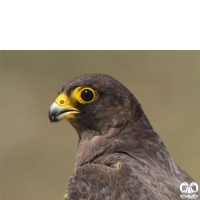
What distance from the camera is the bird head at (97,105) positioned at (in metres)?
3.32

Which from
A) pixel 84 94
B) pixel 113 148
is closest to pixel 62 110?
pixel 84 94

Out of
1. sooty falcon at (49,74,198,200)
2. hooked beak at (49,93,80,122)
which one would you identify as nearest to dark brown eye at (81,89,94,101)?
sooty falcon at (49,74,198,200)

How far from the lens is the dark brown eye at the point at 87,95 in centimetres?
333

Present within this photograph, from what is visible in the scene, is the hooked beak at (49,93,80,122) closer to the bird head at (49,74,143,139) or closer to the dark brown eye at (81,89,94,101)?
the bird head at (49,74,143,139)

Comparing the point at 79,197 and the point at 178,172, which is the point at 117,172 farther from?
the point at 178,172

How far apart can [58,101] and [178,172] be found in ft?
3.82

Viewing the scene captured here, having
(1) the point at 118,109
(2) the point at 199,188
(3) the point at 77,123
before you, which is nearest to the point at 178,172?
(2) the point at 199,188

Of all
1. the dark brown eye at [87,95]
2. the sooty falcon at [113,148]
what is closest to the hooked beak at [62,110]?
the sooty falcon at [113,148]

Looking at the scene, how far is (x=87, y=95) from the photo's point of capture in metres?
3.34

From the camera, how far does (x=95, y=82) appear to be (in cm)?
333

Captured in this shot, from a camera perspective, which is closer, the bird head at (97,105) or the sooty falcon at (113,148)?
the sooty falcon at (113,148)

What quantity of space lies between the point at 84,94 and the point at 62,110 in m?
0.23

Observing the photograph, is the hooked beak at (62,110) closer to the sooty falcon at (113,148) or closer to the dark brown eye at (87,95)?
the sooty falcon at (113,148)

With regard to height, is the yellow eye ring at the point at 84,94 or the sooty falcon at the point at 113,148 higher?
the yellow eye ring at the point at 84,94
